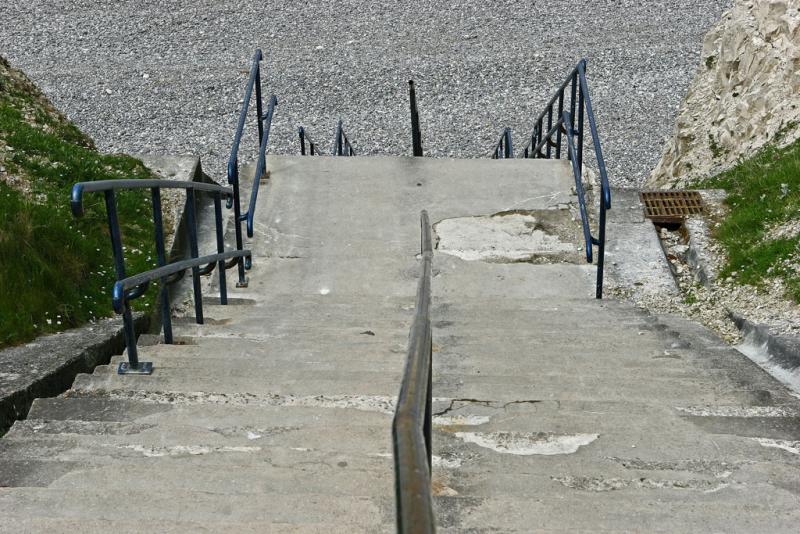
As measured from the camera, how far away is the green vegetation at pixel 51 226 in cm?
458

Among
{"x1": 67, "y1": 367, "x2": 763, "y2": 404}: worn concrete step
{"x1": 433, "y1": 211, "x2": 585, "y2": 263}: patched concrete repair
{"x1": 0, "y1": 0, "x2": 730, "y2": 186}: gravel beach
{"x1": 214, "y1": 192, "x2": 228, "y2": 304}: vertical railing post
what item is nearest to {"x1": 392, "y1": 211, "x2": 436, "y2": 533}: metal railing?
{"x1": 67, "y1": 367, "x2": 763, "y2": 404}: worn concrete step

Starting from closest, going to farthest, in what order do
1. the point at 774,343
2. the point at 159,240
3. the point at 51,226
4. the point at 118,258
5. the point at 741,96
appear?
1. the point at 118,258
2. the point at 159,240
3. the point at 774,343
4. the point at 51,226
5. the point at 741,96

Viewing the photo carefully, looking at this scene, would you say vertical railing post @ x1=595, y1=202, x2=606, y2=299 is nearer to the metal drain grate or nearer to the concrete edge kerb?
the concrete edge kerb

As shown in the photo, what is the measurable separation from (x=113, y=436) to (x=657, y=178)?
24.5 ft

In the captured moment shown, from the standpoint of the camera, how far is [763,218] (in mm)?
6121

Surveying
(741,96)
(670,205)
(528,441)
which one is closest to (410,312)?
(528,441)

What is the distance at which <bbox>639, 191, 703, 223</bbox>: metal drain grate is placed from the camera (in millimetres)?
6777

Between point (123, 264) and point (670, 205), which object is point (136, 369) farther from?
point (670, 205)

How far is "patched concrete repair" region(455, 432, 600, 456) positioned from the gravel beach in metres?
10.1

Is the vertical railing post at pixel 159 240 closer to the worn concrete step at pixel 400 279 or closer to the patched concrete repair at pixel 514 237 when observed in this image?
the worn concrete step at pixel 400 279

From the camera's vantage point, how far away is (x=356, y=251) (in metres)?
6.64

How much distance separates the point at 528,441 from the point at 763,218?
3.81m

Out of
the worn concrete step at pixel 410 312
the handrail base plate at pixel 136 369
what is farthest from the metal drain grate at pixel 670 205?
the handrail base plate at pixel 136 369

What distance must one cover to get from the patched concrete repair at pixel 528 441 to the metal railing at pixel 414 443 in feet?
3.05
